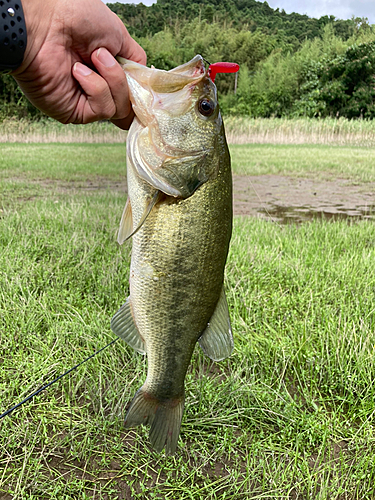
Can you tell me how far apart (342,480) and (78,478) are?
3.65 feet

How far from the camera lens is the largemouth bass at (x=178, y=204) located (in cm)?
129

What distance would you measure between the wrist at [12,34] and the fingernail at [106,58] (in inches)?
10.4

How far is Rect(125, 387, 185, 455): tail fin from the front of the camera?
1461 millimetres

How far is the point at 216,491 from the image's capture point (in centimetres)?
183

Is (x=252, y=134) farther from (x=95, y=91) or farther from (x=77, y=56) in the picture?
(x=95, y=91)

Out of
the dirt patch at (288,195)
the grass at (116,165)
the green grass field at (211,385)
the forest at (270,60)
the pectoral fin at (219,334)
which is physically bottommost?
the green grass field at (211,385)

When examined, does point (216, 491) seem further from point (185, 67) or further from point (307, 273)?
point (307, 273)

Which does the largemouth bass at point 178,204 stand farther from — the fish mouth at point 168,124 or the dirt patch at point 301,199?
the dirt patch at point 301,199

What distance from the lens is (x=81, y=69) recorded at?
1535 mm

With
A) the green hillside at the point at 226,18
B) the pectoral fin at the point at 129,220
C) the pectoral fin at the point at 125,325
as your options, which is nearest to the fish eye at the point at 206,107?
the pectoral fin at the point at 129,220

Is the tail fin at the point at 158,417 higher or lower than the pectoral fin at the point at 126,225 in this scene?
lower

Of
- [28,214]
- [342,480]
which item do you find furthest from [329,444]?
[28,214]

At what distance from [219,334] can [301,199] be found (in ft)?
19.6

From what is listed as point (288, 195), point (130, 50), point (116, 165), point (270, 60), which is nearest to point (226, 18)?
point (270, 60)
